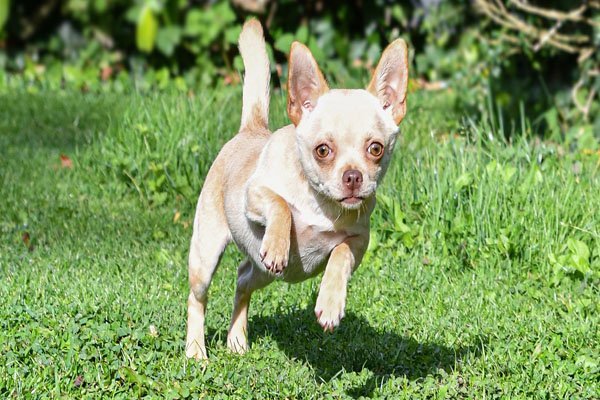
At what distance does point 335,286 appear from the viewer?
367 centimetres

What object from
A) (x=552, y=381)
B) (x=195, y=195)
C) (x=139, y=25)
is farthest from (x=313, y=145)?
(x=139, y=25)

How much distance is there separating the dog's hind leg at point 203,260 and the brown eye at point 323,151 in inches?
31.2

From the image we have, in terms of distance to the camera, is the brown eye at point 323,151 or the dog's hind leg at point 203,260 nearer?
the brown eye at point 323,151

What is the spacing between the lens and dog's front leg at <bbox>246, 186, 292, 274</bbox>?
3.68m

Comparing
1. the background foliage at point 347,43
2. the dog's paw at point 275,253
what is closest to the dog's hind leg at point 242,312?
the dog's paw at point 275,253

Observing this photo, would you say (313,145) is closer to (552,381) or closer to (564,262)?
(552,381)

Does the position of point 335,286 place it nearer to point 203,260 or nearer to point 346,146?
point 346,146

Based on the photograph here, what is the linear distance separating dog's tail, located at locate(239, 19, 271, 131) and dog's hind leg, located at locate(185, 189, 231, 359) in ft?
1.60

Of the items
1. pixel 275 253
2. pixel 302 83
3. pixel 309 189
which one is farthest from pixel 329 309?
pixel 302 83

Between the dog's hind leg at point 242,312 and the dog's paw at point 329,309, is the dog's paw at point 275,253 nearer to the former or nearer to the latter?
the dog's paw at point 329,309

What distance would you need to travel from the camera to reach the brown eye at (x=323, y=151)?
3.74 m

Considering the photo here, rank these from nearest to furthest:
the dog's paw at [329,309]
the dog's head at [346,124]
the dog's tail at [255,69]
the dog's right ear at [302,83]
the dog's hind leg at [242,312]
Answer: the dog's paw at [329,309] → the dog's head at [346,124] → the dog's right ear at [302,83] → the dog's hind leg at [242,312] → the dog's tail at [255,69]

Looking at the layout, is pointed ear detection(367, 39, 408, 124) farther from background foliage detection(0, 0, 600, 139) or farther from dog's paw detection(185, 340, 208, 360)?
background foliage detection(0, 0, 600, 139)

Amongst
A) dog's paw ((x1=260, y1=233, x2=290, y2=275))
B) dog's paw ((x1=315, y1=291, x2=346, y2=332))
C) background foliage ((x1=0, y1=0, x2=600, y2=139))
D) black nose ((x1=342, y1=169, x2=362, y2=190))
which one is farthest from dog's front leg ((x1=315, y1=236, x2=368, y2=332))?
background foliage ((x1=0, y1=0, x2=600, y2=139))
